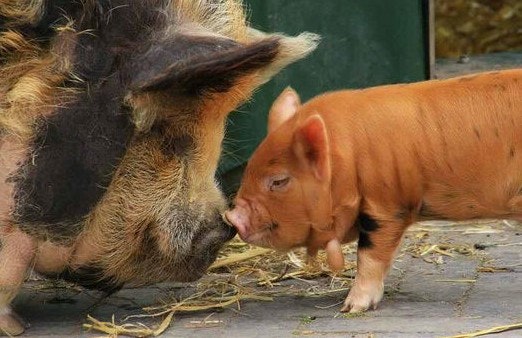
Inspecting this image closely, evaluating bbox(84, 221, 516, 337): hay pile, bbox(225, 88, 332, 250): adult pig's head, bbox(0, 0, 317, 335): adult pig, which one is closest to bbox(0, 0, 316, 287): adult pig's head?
bbox(0, 0, 317, 335): adult pig

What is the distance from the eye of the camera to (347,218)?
4.80 metres

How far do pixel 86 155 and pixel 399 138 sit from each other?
118 centimetres

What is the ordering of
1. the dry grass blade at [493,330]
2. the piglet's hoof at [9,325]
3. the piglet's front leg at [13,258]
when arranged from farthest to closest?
the piglet's hoof at [9,325] < the piglet's front leg at [13,258] < the dry grass blade at [493,330]

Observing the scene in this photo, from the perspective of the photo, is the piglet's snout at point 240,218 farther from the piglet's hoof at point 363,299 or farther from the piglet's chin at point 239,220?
the piglet's hoof at point 363,299

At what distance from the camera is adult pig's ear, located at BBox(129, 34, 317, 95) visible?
14.4 ft

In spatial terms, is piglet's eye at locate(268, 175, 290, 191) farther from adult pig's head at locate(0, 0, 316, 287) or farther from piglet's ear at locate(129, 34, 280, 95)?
piglet's ear at locate(129, 34, 280, 95)

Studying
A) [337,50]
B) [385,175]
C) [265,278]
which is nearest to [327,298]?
[265,278]

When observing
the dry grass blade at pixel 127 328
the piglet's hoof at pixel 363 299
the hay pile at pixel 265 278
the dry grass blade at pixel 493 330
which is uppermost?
the dry grass blade at pixel 493 330

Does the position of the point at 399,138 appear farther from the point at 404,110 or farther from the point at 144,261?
the point at 144,261

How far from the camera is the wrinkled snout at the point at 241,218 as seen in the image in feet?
15.7

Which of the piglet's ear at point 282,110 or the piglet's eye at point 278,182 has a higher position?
the piglet's ear at point 282,110

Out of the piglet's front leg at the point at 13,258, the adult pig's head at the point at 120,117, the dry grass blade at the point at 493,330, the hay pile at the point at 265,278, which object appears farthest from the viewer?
the hay pile at the point at 265,278

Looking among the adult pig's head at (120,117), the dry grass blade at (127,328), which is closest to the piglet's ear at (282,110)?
the adult pig's head at (120,117)

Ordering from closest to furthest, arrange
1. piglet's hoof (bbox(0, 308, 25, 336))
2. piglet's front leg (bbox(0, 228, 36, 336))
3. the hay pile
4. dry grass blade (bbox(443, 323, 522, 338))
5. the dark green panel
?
dry grass blade (bbox(443, 323, 522, 338)) → piglet's front leg (bbox(0, 228, 36, 336)) → piglet's hoof (bbox(0, 308, 25, 336)) → the hay pile → the dark green panel
